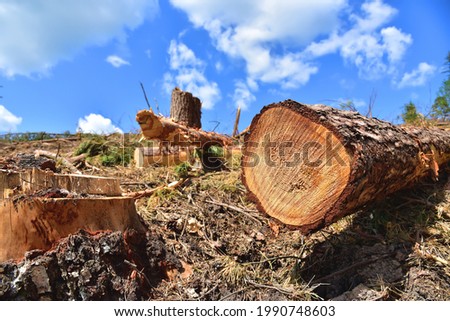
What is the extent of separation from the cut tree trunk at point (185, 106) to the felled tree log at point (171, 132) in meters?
0.77

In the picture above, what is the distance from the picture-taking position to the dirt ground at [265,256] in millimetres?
2717

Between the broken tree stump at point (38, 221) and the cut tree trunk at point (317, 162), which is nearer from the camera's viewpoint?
the broken tree stump at point (38, 221)

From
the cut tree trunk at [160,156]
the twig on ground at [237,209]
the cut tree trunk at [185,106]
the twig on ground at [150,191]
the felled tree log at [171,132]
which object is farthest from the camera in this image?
the cut tree trunk at [185,106]

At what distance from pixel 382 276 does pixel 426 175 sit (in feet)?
5.38

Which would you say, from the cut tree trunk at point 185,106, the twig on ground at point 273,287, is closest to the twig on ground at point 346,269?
the twig on ground at point 273,287

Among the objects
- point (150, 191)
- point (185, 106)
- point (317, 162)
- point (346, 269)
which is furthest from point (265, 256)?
point (185, 106)

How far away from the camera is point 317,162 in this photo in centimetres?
285

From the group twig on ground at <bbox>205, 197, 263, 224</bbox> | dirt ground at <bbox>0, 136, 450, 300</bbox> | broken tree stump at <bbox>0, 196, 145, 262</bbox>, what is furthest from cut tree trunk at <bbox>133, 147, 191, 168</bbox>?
broken tree stump at <bbox>0, 196, 145, 262</bbox>

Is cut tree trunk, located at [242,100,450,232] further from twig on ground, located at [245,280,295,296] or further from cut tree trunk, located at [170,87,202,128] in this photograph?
cut tree trunk, located at [170,87,202,128]

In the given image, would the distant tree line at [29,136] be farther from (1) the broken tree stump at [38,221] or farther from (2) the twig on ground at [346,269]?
(2) the twig on ground at [346,269]

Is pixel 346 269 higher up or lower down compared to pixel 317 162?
lower down

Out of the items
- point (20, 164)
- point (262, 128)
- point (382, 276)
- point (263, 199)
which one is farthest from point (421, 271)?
Answer: point (20, 164)

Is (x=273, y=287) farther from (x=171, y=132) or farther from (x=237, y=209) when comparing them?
(x=171, y=132)

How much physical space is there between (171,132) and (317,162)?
10.0ft
